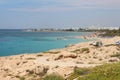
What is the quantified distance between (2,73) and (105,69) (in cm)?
1200

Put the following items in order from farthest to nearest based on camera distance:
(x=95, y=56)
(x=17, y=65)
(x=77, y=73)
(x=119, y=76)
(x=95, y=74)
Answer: (x=95, y=56) < (x=17, y=65) < (x=77, y=73) < (x=95, y=74) < (x=119, y=76)

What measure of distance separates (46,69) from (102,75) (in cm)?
854

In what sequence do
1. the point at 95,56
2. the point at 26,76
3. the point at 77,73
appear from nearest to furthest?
1. the point at 77,73
2. the point at 26,76
3. the point at 95,56

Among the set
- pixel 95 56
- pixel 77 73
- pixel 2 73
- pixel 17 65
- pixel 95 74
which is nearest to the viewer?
pixel 95 74

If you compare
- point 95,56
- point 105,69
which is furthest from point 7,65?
point 105,69

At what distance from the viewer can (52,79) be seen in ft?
74.2

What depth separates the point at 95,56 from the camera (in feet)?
119

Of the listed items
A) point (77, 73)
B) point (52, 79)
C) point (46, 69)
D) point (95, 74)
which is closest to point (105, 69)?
point (95, 74)

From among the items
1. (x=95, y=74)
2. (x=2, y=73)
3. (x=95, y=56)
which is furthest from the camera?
(x=95, y=56)

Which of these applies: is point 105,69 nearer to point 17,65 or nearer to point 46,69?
point 46,69

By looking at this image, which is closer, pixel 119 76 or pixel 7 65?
pixel 119 76

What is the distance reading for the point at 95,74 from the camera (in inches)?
785

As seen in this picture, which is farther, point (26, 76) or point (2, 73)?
point (2, 73)

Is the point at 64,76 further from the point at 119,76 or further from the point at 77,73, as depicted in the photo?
the point at 119,76
